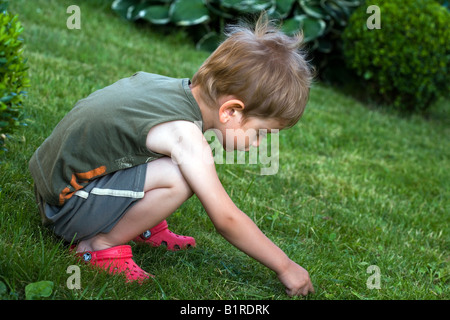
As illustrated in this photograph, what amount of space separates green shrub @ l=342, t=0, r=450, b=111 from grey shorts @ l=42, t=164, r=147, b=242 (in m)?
4.61

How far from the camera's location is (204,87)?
6.77 ft

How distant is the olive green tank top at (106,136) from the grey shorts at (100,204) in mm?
27

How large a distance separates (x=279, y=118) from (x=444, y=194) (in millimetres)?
→ 2236

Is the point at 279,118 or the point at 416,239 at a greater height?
the point at 279,118

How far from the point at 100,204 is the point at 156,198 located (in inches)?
8.1

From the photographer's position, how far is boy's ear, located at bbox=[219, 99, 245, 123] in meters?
2.00

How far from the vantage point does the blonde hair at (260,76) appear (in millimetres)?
1979

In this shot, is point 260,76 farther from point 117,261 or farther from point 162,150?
point 117,261

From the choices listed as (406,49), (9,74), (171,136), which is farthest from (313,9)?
(171,136)

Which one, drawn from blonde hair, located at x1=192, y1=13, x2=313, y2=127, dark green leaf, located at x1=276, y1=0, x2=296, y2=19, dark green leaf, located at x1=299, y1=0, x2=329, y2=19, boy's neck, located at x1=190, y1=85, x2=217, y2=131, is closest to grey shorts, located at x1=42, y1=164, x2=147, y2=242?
boy's neck, located at x1=190, y1=85, x2=217, y2=131

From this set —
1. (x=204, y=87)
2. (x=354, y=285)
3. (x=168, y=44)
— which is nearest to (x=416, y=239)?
(x=354, y=285)

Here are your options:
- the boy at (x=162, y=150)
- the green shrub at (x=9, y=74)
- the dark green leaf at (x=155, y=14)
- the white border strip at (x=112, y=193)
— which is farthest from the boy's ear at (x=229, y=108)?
the dark green leaf at (x=155, y=14)
